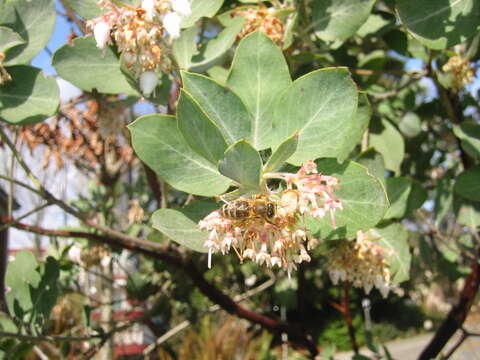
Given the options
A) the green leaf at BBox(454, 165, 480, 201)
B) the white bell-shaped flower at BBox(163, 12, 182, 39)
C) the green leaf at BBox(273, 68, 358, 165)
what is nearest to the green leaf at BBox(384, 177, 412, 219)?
the green leaf at BBox(454, 165, 480, 201)

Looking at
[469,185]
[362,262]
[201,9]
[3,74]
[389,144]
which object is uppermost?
[201,9]

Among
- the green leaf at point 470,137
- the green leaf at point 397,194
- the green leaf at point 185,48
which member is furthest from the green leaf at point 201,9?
the green leaf at point 470,137

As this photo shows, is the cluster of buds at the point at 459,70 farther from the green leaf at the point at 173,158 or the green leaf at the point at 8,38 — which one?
the green leaf at the point at 8,38

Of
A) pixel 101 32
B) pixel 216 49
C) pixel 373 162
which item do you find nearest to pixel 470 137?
pixel 373 162

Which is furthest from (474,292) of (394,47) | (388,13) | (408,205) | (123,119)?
(123,119)

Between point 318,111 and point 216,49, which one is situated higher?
point 216,49

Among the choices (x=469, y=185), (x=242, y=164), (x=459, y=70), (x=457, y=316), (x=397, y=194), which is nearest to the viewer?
(x=242, y=164)

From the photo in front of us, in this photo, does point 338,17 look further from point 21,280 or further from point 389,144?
point 21,280
